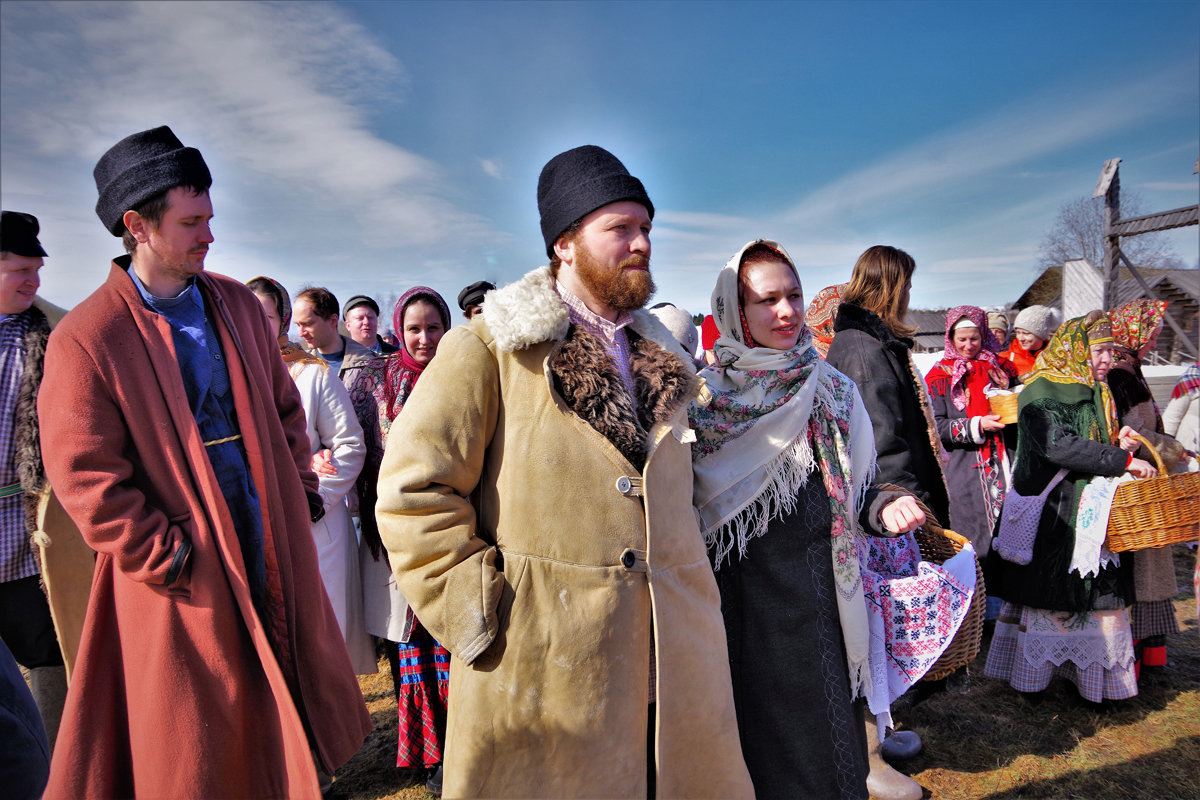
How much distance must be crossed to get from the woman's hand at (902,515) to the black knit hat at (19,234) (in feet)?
12.1

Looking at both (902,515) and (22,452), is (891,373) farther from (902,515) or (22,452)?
(22,452)

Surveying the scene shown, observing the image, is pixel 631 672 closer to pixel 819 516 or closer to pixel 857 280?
pixel 819 516

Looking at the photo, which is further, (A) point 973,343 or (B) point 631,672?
(A) point 973,343

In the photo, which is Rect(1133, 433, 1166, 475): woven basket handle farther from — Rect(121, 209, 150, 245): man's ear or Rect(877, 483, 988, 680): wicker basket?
Rect(121, 209, 150, 245): man's ear

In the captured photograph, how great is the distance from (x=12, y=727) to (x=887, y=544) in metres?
2.38

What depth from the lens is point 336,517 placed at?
319cm

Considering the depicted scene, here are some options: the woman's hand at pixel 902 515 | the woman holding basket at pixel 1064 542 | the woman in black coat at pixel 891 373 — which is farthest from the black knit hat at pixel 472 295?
the woman holding basket at pixel 1064 542

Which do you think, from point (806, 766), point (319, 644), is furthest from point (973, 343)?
point (319, 644)

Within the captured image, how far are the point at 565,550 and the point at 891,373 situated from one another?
1.97m

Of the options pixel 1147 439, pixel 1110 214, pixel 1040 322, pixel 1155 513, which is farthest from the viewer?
pixel 1110 214

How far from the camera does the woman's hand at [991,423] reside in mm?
4656

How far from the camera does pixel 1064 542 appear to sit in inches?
139

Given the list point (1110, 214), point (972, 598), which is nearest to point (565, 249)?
point (972, 598)

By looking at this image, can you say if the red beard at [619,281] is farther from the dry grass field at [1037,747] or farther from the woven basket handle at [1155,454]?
the woven basket handle at [1155,454]
